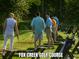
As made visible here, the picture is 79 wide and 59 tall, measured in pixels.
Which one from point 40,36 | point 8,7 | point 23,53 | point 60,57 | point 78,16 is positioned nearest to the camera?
point 60,57

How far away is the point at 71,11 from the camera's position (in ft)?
254

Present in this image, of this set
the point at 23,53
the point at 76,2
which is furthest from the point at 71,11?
the point at 23,53

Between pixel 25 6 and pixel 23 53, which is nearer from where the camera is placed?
pixel 23 53

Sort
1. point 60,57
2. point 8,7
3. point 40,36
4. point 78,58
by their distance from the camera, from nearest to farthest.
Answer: point 60,57 < point 78,58 < point 40,36 < point 8,7

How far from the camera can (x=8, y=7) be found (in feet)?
129

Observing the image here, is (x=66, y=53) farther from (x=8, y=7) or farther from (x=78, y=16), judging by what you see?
(x=78, y=16)

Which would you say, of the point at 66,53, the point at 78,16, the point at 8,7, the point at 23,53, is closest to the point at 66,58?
the point at 66,53

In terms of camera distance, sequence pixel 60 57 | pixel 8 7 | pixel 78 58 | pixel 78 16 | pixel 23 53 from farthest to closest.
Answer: pixel 78 16 < pixel 8 7 < pixel 78 58 < pixel 23 53 < pixel 60 57

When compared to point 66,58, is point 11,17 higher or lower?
higher

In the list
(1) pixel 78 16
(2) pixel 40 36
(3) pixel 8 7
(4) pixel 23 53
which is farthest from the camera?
(1) pixel 78 16

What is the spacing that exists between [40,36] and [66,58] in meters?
6.40

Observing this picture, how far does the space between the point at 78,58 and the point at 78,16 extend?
59472mm

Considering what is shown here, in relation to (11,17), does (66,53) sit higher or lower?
lower

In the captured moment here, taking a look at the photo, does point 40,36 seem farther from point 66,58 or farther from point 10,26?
point 66,58
